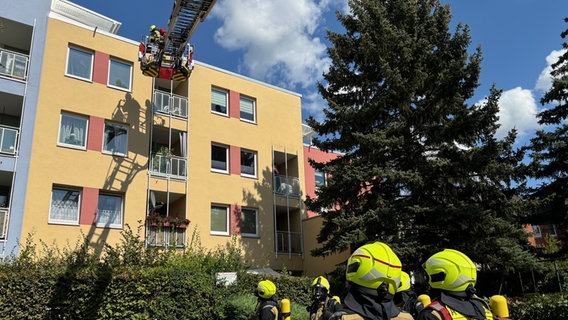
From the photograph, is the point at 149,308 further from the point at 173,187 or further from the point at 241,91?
the point at 241,91

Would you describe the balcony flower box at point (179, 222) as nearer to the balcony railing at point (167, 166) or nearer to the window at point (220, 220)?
the window at point (220, 220)


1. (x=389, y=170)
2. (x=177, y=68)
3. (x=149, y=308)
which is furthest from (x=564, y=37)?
(x=149, y=308)

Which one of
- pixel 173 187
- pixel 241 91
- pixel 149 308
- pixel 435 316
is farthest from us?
pixel 241 91

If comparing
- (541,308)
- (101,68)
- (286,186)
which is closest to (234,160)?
(286,186)

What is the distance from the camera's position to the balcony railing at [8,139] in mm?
15594

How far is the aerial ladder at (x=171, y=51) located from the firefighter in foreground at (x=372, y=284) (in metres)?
14.8

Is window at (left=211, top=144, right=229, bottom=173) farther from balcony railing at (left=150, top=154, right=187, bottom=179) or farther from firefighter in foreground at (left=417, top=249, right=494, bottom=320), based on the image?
firefighter in foreground at (left=417, top=249, right=494, bottom=320)

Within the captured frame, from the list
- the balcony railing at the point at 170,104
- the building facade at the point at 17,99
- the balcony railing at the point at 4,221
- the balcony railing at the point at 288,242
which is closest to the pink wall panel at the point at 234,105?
the balcony railing at the point at 170,104

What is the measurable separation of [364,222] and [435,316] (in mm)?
12883

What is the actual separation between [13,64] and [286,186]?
42.7 feet

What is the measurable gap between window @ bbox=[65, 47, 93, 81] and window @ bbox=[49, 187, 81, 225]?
190 inches

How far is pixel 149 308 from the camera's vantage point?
11.3m

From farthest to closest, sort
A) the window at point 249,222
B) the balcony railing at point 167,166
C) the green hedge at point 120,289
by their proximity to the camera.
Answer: the window at point 249,222 < the balcony railing at point 167,166 < the green hedge at point 120,289

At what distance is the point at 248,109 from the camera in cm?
2328
